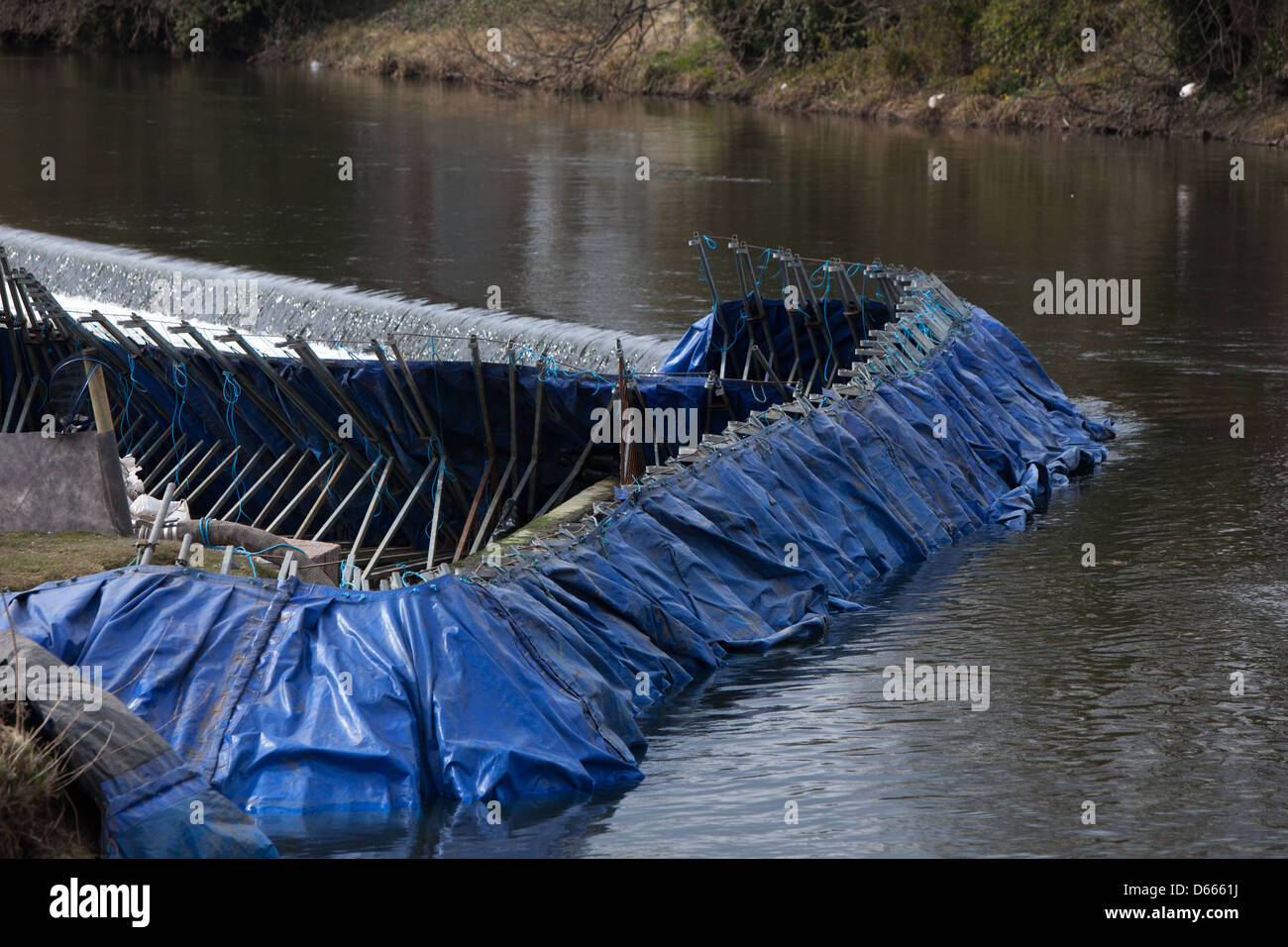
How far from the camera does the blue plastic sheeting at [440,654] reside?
8.56 metres

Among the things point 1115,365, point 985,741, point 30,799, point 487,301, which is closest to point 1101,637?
point 985,741

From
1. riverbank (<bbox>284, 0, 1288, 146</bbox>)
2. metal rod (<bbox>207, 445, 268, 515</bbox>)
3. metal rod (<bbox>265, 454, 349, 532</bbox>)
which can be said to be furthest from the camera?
riverbank (<bbox>284, 0, 1288, 146</bbox>)

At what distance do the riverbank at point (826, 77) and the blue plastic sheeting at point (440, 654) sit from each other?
2107 cm

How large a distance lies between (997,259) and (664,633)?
1832 centimetres

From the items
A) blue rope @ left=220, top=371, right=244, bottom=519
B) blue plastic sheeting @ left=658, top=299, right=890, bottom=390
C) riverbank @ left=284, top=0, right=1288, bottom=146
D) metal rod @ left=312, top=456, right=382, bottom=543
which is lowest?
metal rod @ left=312, top=456, right=382, bottom=543

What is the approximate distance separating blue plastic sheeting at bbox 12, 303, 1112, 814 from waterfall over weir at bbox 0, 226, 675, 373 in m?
8.78

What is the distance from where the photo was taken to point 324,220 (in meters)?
31.4

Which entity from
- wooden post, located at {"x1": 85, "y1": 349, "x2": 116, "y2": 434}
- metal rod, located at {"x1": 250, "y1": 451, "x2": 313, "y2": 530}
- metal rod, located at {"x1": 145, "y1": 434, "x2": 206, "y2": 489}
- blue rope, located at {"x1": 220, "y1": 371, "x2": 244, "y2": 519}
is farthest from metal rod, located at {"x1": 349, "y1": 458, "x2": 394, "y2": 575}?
wooden post, located at {"x1": 85, "y1": 349, "x2": 116, "y2": 434}

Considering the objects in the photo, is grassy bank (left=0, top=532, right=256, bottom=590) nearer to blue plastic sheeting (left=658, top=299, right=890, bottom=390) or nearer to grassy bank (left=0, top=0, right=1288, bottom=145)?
blue plastic sheeting (left=658, top=299, right=890, bottom=390)

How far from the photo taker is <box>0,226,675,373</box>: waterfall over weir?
21.5m

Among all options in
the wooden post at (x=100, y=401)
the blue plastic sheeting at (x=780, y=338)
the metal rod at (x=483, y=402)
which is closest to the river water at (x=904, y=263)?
the blue plastic sheeting at (x=780, y=338)

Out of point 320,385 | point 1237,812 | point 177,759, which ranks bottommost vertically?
point 1237,812

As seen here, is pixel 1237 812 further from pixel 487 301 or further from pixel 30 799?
pixel 487 301

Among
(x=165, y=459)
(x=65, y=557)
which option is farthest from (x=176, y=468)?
(x=65, y=557)
